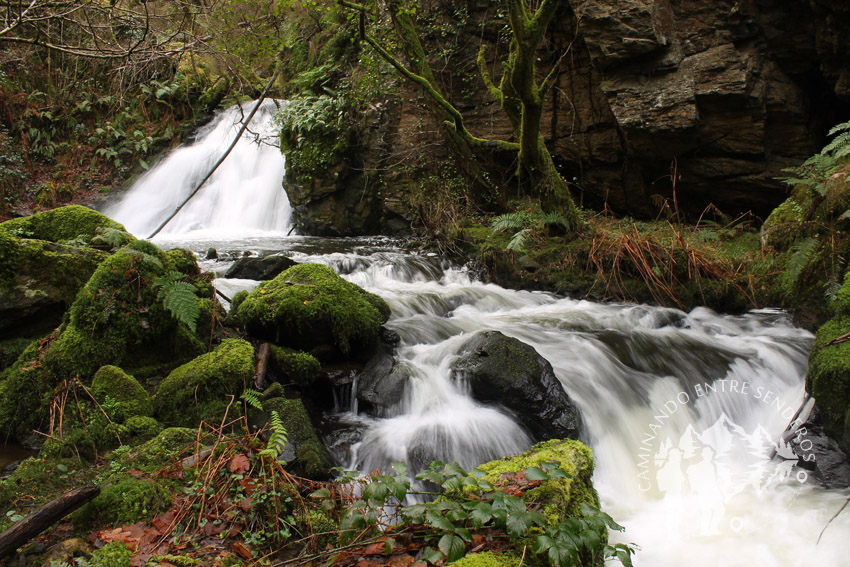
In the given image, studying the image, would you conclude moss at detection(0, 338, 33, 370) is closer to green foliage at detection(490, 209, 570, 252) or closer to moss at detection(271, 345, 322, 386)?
moss at detection(271, 345, 322, 386)

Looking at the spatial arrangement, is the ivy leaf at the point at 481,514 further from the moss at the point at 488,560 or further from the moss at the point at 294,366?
the moss at the point at 294,366

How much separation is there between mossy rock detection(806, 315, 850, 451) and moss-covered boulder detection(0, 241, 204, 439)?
491cm

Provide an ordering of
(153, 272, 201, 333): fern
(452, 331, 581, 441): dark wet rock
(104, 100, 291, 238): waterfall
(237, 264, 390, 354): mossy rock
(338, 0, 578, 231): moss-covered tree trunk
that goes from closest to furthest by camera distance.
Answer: (153, 272, 201, 333): fern → (452, 331, 581, 441): dark wet rock → (237, 264, 390, 354): mossy rock → (338, 0, 578, 231): moss-covered tree trunk → (104, 100, 291, 238): waterfall

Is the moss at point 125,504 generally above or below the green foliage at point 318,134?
below

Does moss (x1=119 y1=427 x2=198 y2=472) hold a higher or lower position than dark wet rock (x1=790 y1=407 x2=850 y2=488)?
higher

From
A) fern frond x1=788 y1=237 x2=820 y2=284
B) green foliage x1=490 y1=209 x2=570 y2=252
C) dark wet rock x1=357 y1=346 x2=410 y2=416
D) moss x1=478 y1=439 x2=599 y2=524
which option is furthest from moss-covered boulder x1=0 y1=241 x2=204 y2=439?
fern frond x1=788 y1=237 x2=820 y2=284

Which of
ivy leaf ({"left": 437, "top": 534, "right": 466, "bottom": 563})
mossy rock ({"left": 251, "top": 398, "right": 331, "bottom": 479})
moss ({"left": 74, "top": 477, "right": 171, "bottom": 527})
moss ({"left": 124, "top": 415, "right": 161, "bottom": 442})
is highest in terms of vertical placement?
ivy leaf ({"left": 437, "top": 534, "right": 466, "bottom": 563})

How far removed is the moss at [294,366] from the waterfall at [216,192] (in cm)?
876

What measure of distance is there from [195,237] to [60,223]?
6733 mm

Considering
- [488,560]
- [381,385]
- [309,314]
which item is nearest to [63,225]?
[309,314]

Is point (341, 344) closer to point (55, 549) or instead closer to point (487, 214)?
point (55, 549)

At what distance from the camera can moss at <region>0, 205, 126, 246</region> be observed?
500 centimetres

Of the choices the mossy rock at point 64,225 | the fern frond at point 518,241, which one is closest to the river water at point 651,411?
the fern frond at point 518,241

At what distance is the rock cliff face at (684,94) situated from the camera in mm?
8242
